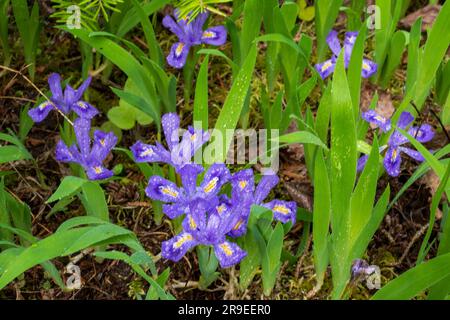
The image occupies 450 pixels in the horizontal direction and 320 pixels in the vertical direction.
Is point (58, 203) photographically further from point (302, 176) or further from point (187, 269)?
point (302, 176)

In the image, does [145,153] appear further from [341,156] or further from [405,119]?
[405,119]

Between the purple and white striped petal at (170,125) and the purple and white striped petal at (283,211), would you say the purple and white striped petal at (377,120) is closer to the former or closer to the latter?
the purple and white striped petal at (283,211)

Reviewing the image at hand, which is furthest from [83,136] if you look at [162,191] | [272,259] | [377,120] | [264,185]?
[377,120]

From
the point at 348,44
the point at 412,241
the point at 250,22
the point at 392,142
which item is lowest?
the point at 412,241

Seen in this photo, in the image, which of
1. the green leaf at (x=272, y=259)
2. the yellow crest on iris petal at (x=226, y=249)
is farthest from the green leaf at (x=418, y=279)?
the yellow crest on iris petal at (x=226, y=249)

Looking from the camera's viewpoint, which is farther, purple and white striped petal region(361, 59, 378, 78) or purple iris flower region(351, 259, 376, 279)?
purple and white striped petal region(361, 59, 378, 78)

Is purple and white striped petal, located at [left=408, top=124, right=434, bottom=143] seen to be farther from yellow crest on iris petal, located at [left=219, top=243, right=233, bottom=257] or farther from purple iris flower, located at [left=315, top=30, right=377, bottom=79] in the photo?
yellow crest on iris petal, located at [left=219, top=243, right=233, bottom=257]

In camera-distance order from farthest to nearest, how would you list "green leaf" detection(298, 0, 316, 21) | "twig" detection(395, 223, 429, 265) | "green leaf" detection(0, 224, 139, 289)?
1. "green leaf" detection(298, 0, 316, 21)
2. "twig" detection(395, 223, 429, 265)
3. "green leaf" detection(0, 224, 139, 289)

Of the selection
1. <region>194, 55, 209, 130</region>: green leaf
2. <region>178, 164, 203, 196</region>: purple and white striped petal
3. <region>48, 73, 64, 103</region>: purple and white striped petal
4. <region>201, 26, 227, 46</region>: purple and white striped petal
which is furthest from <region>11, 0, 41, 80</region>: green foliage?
<region>178, 164, 203, 196</region>: purple and white striped petal
